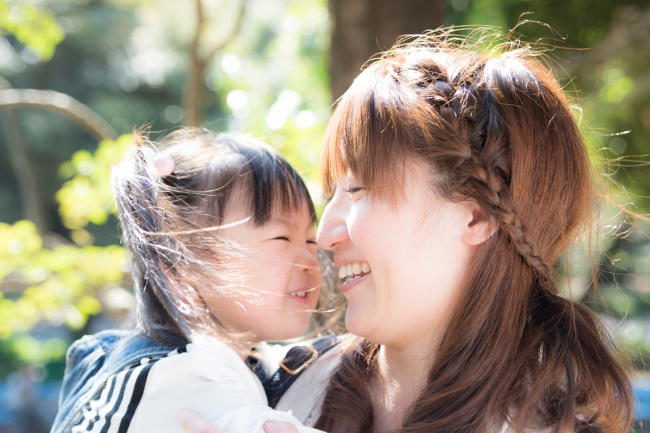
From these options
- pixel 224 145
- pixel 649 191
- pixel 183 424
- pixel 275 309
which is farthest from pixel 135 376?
pixel 649 191

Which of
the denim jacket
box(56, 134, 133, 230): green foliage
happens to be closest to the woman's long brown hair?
the denim jacket

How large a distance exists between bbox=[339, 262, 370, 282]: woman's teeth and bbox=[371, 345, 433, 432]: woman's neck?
21 centimetres

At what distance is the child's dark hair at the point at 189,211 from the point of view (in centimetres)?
152

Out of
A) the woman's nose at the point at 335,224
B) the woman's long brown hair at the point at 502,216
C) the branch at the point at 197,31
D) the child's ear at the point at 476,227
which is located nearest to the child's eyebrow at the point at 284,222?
the woman's nose at the point at 335,224

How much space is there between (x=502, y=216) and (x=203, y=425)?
733 mm

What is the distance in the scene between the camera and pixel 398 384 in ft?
4.73

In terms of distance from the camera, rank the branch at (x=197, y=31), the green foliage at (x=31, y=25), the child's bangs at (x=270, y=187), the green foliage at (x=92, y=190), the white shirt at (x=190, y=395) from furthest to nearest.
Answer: the branch at (x=197, y=31), the green foliage at (x=31, y=25), the green foliage at (x=92, y=190), the child's bangs at (x=270, y=187), the white shirt at (x=190, y=395)

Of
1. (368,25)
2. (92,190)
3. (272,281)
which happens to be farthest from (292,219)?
(92,190)

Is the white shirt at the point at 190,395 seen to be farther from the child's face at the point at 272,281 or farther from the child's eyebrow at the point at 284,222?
the child's eyebrow at the point at 284,222

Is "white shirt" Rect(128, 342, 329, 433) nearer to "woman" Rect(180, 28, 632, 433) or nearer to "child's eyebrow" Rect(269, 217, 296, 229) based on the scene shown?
"woman" Rect(180, 28, 632, 433)

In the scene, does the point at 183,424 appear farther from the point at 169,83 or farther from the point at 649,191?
the point at 169,83

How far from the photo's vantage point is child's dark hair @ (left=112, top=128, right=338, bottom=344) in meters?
1.52

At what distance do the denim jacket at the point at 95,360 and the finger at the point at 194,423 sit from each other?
190 mm

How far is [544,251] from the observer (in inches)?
52.0
